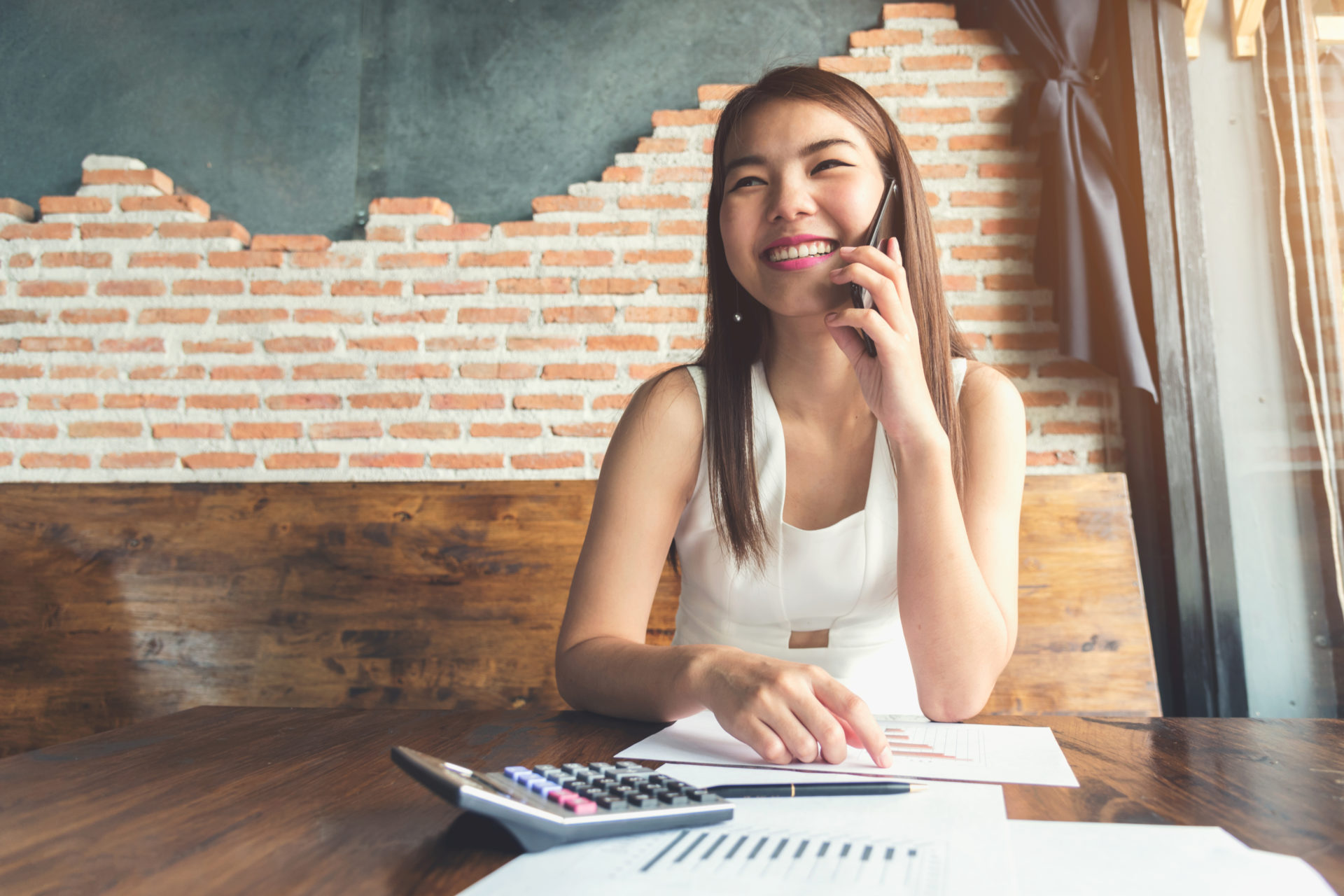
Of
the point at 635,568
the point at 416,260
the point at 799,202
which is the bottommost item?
the point at 635,568

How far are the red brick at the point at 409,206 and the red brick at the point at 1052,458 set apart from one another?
5.90 feet

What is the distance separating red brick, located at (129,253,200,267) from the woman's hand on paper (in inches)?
92.4

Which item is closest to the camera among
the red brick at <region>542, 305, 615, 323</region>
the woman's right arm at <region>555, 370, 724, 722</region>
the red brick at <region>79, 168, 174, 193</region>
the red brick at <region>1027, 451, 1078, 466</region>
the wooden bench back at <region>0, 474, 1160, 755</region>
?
the woman's right arm at <region>555, 370, 724, 722</region>

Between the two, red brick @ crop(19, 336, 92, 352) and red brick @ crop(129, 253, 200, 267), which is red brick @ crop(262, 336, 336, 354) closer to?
red brick @ crop(129, 253, 200, 267)

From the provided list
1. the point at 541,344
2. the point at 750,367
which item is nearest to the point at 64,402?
the point at 541,344

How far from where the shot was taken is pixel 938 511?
37.2 inches

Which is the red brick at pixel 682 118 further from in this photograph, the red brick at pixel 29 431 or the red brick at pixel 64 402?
the red brick at pixel 29 431

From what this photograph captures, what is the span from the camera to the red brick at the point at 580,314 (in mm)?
2314

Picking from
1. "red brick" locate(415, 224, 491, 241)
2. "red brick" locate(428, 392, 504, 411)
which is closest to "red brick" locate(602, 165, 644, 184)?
"red brick" locate(415, 224, 491, 241)

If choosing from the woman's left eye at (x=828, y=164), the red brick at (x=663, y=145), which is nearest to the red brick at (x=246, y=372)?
the red brick at (x=663, y=145)

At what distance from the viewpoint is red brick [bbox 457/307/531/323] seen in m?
2.33

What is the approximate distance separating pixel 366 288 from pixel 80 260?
0.83m

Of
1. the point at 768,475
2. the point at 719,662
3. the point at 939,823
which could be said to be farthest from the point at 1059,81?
the point at 939,823

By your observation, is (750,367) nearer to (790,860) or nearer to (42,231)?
(790,860)
